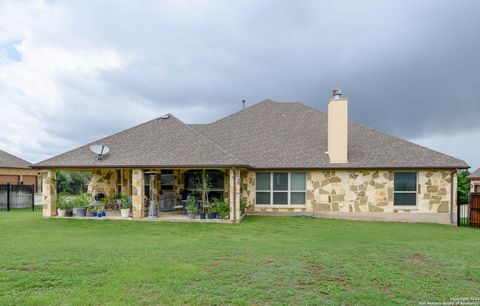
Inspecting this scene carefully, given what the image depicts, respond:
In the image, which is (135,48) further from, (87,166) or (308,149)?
(308,149)

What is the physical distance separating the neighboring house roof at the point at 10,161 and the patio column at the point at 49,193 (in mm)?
13384

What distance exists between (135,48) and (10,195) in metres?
12.3

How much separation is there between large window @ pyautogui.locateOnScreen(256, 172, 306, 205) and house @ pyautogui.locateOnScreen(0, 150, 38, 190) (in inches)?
720

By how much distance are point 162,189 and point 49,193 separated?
530 centimetres

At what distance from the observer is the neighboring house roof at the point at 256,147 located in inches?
603

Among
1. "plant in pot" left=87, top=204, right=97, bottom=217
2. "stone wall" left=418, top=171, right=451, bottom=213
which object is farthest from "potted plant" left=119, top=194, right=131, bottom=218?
"stone wall" left=418, top=171, right=451, bottom=213

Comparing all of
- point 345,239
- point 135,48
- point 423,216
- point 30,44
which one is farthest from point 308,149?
point 30,44

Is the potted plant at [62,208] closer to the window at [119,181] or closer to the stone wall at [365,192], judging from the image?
the window at [119,181]

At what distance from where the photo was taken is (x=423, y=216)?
16.2 meters

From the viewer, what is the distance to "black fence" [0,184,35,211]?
2050 cm

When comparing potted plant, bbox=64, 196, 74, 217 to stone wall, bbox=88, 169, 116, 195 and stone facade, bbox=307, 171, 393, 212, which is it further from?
stone facade, bbox=307, 171, 393, 212

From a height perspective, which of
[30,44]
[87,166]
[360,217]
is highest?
[30,44]

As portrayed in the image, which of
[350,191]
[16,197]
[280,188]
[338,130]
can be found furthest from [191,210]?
[16,197]

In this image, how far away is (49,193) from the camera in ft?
52.1
